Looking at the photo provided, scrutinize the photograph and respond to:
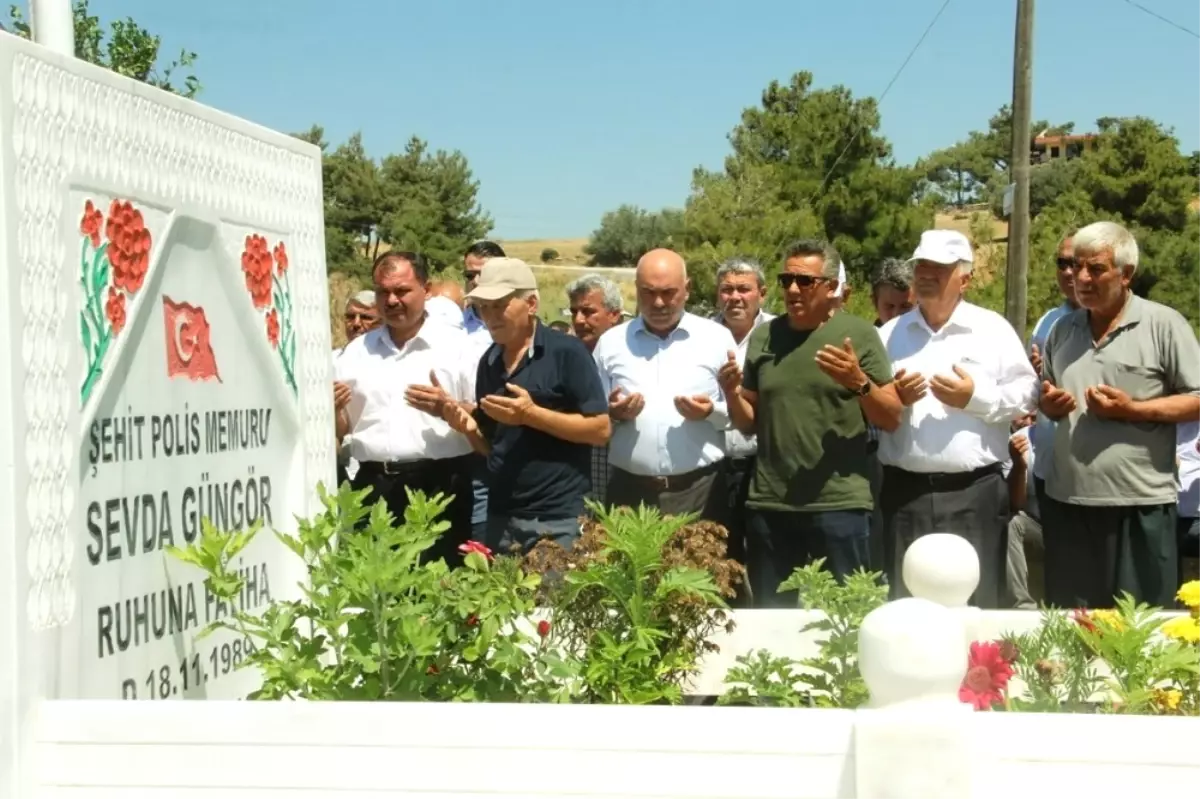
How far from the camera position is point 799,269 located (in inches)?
216

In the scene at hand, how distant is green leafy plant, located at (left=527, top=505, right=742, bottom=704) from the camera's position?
315cm

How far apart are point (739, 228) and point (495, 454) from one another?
29636 millimetres

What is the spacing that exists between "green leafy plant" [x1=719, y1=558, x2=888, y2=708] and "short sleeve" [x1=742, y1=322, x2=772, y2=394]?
229 centimetres

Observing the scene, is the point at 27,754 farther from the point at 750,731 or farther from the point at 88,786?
the point at 750,731

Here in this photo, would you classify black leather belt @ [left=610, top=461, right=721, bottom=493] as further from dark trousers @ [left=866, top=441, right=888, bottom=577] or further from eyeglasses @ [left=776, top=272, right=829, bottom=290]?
eyeglasses @ [left=776, top=272, right=829, bottom=290]

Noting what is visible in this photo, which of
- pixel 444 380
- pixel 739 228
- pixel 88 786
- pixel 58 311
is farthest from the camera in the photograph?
pixel 739 228

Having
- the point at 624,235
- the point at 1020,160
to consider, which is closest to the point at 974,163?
the point at 624,235

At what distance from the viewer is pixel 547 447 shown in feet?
17.2

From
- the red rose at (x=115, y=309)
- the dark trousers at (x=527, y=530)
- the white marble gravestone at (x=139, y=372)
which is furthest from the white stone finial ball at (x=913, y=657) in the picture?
the dark trousers at (x=527, y=530)

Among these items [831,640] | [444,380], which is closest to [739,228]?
[444,380]

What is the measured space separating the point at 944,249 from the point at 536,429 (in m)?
1.90

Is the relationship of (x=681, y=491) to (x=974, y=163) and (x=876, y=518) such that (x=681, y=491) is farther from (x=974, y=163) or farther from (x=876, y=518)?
(x=974, y=163)

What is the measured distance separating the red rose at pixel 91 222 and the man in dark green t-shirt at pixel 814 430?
310cm

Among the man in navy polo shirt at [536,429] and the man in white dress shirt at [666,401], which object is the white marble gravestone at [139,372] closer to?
the man in navy polo shirt at [536,429]
